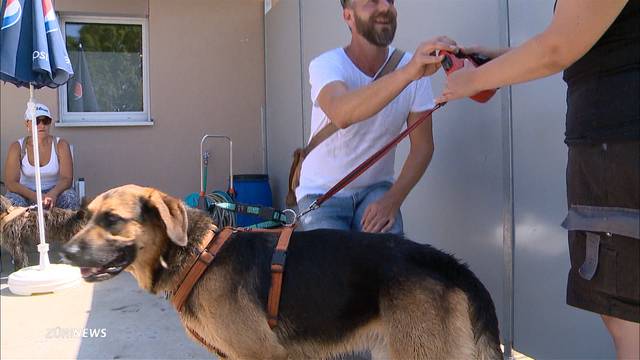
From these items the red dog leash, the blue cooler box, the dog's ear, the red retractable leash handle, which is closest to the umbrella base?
the blue cooler box

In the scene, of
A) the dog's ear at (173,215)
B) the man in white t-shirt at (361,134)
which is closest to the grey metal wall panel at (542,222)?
the man in white t-shirt at (361,134)

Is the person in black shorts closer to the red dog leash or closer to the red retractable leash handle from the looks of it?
the red retractable leash handle

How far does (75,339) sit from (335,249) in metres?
2.89

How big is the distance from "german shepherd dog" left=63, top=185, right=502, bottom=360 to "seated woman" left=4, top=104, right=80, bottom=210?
4.65 metres

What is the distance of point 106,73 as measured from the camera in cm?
822

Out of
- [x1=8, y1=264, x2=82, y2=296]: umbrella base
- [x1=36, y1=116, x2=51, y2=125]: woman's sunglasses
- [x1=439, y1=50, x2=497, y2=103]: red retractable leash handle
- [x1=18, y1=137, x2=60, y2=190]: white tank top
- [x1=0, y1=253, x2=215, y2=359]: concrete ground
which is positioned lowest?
[x1=0, y1=253, x2=215, y2=359]: concrete ground

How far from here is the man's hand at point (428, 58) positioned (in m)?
2.13

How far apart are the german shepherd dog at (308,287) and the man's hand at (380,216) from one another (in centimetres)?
42

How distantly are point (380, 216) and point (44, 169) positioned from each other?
5.24 m

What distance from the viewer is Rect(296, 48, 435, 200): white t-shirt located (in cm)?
270

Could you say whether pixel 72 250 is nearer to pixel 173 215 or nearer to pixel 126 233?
pixel 126 233

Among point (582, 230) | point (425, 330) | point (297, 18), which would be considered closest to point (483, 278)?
point (425, 330)

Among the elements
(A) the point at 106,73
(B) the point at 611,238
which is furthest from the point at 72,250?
(A) the point at 106,73

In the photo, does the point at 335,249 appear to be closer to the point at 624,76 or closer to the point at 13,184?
the point at 624,76
